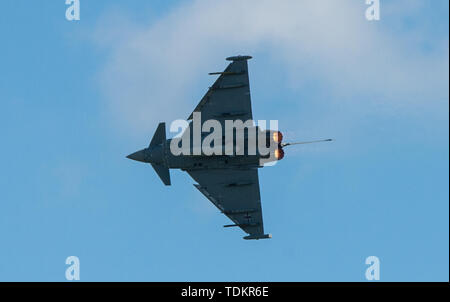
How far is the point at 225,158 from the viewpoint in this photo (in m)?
75.4

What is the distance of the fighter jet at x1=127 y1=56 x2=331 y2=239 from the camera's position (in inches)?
2950

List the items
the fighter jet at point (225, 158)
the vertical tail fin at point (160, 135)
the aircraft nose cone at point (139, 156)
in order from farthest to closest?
the aircraft nose cone at point (139, 156), the vertical tail fin at point (160, 135), the fighter jet at point (225, 158)

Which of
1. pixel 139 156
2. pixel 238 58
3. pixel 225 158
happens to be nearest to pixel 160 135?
pixel 139 156

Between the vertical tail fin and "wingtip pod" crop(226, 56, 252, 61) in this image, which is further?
the vertical tail fin

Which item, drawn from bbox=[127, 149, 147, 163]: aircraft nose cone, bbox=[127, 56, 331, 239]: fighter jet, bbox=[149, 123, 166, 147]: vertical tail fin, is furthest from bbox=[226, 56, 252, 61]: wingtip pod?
bbox=[127, 149, 147, 163]: aircraft nose cone

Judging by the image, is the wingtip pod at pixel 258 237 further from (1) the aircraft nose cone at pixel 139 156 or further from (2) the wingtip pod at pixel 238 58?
(2) the wingtip pod at pixel 238 58

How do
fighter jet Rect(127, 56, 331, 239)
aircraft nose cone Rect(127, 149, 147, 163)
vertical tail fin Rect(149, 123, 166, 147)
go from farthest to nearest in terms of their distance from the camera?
aircraft nose cone Rect(127, 149, 147, 163), vertical tail fin Rect(149, 123, 166, 147), fighter jet Rect(127, 56, 331, 239)

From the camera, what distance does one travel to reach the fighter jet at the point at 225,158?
2950 inches

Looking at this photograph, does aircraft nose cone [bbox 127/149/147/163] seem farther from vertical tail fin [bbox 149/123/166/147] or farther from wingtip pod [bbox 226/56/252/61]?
wingtip pod [bbox 226/56/252/61]

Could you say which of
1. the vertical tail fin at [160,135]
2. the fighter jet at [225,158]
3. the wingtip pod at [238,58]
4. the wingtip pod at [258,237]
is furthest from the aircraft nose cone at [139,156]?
the wingtip pod at [258,237]

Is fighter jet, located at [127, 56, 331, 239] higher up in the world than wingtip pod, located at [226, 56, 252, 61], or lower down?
lower down

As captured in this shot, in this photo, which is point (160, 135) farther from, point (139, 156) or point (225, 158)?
point (225, 158)
